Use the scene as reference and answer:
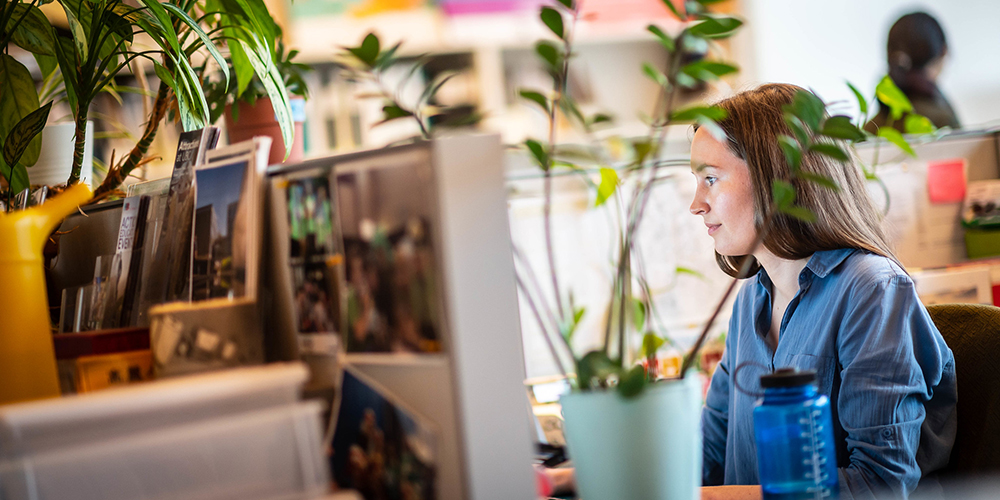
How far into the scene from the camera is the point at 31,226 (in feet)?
2.32

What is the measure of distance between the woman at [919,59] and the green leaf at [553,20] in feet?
8.02

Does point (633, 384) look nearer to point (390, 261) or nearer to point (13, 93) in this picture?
point (390, 261)

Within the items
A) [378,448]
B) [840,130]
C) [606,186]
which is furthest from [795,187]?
[378,448]

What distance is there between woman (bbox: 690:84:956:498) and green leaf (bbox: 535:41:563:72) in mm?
524

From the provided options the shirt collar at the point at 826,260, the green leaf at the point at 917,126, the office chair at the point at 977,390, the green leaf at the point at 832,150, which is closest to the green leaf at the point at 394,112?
the green leaf at the point at 832,150

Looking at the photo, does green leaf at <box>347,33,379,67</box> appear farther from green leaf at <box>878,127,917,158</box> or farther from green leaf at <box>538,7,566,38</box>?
green leaf at <box>878,127,917,158</box>

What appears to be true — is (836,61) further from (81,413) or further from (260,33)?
(81,413)

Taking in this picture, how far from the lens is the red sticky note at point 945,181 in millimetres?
2119

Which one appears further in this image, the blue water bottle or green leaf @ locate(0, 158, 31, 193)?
green leaf @ locate(0, 158, 31, 193)

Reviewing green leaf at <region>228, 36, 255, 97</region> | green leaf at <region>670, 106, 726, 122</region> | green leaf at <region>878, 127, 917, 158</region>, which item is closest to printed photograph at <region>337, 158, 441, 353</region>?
green leaf at <region>670, 106, 726, 122</region>

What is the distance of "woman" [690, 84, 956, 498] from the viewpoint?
1.06m

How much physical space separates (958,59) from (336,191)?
14.2ft

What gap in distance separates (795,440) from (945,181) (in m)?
1.68

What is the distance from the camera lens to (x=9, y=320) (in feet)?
2.29
